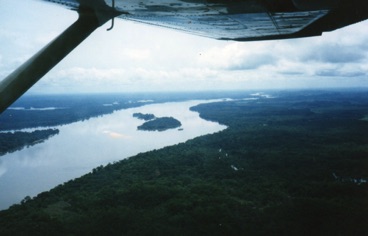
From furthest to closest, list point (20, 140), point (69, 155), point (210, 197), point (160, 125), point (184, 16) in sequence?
point (160, 125)
point (20, 140)
point (69, 155)
point (210, 197)
point (184, 16)

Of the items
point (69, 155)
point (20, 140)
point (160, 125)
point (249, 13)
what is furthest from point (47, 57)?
point (160, 125)

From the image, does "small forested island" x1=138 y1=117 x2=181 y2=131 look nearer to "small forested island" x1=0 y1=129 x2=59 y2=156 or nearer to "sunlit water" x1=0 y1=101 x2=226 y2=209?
"sunlit water" x1=0 y1=101 x2=226 y2=209

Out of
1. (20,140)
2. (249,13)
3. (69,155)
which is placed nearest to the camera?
(249,13)

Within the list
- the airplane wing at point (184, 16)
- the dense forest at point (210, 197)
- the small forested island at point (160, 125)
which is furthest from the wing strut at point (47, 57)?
the small forested island at point (160, 125)

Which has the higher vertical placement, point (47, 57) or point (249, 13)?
point (249, 13)

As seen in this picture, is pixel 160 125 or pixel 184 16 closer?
pixel 184 16

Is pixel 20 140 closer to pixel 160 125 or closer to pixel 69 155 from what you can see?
pixel 69 155

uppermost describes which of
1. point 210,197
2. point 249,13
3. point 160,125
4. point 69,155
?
point 249,13

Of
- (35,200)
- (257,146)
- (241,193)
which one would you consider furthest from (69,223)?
(257,146)
